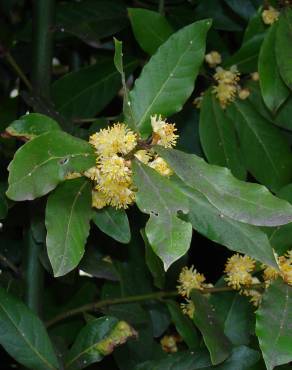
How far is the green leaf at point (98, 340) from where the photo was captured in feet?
3.00

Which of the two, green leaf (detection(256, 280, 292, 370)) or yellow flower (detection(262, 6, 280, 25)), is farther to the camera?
yellow flower (detection(262, 6, 280, 25))

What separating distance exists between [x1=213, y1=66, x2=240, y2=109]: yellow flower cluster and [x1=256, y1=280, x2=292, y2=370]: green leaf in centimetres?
37

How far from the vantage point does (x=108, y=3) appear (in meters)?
1.32

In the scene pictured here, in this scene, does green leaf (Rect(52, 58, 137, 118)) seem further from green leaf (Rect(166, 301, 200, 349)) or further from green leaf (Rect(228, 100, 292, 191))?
green leaf (Rect(166, 301, 200, 349))

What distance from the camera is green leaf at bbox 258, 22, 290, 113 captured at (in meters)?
1.07

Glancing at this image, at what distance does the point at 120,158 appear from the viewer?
77cm

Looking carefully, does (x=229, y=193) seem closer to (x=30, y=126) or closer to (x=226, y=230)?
(x=226, y=230)

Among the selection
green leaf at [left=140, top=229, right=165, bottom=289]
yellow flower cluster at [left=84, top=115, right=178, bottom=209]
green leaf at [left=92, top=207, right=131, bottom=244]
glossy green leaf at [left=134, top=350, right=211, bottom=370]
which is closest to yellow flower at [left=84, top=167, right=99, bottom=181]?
yellow flower cluster at [left=84, top=115, right=178, bottom=209]

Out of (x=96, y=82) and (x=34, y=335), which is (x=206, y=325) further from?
(x=96, y=82)

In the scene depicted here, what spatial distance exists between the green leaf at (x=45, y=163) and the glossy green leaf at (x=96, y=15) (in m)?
0.50

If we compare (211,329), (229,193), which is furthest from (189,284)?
(229,193)

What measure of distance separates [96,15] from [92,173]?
22.5 inches

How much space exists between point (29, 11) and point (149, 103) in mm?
765

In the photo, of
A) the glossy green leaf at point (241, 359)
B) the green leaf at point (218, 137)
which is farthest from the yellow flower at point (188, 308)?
the green leaf at point (218, 137)
